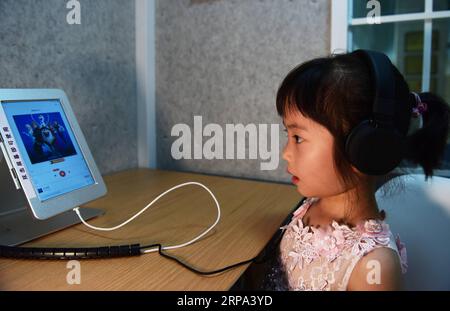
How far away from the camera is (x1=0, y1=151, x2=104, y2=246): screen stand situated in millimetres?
556

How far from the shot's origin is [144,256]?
497 millimetres

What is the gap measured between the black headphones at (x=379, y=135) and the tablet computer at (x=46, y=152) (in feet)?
1.42

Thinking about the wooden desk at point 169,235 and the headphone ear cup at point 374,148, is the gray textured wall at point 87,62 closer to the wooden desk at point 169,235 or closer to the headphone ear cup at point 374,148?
the wooden desk at point 169,235

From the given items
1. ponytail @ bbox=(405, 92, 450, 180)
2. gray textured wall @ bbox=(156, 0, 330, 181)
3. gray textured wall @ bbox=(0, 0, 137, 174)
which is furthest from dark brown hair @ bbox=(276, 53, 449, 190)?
gray textured wall @ bbox=(0, 0, 137, 174)

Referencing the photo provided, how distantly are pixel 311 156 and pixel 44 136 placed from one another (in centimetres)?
42

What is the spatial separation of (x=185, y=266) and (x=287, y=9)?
2.58ft

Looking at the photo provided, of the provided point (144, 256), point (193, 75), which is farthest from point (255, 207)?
point (193, 75)

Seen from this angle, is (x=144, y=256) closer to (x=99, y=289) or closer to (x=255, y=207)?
(x=99, y=289)

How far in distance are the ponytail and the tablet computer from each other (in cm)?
52

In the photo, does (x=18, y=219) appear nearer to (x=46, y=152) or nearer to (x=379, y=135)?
(x=46, y=152)

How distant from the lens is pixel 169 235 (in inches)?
22.7

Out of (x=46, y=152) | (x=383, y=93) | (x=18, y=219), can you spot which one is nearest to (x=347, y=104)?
(x=383, y=93)

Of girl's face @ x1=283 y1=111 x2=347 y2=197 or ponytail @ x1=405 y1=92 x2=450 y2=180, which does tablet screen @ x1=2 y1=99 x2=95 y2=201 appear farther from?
ponytail @ x1=405 y1=92 x2=450 y2=180

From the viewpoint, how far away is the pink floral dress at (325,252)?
1.60ft
